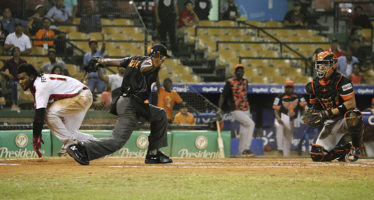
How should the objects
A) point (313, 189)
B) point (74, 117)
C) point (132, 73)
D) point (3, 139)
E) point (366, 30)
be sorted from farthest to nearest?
point (366, 30) < point (3, 139) < point (74, 117) < point (132, 73) < point (313, 189)

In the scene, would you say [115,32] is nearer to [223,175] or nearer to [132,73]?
[132,73]

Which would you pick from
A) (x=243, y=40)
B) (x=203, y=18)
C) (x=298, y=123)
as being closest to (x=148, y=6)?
(x=203, y=18)

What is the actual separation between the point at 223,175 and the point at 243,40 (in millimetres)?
12629

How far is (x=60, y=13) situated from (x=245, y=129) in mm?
6459

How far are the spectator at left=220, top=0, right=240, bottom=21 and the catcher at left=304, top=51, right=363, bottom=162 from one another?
35.8ft

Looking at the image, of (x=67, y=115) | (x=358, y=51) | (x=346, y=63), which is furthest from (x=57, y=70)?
(x=358, y=51)

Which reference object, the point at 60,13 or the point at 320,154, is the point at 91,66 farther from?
the point at 60,13

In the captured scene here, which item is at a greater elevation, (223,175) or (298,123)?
(223,175)

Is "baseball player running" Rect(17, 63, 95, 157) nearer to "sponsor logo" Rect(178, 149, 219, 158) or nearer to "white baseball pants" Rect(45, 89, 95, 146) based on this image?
"white baseball pants" Rect(45, 89, 95, 146)

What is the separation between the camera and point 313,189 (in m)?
6.80

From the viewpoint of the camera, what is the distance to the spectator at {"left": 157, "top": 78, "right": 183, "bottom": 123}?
14.6 metres

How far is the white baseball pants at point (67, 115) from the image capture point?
9.52 m

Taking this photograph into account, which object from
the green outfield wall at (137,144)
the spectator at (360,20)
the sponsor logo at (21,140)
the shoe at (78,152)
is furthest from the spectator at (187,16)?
the shoe at (78,152)

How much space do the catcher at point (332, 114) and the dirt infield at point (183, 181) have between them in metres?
0.67
